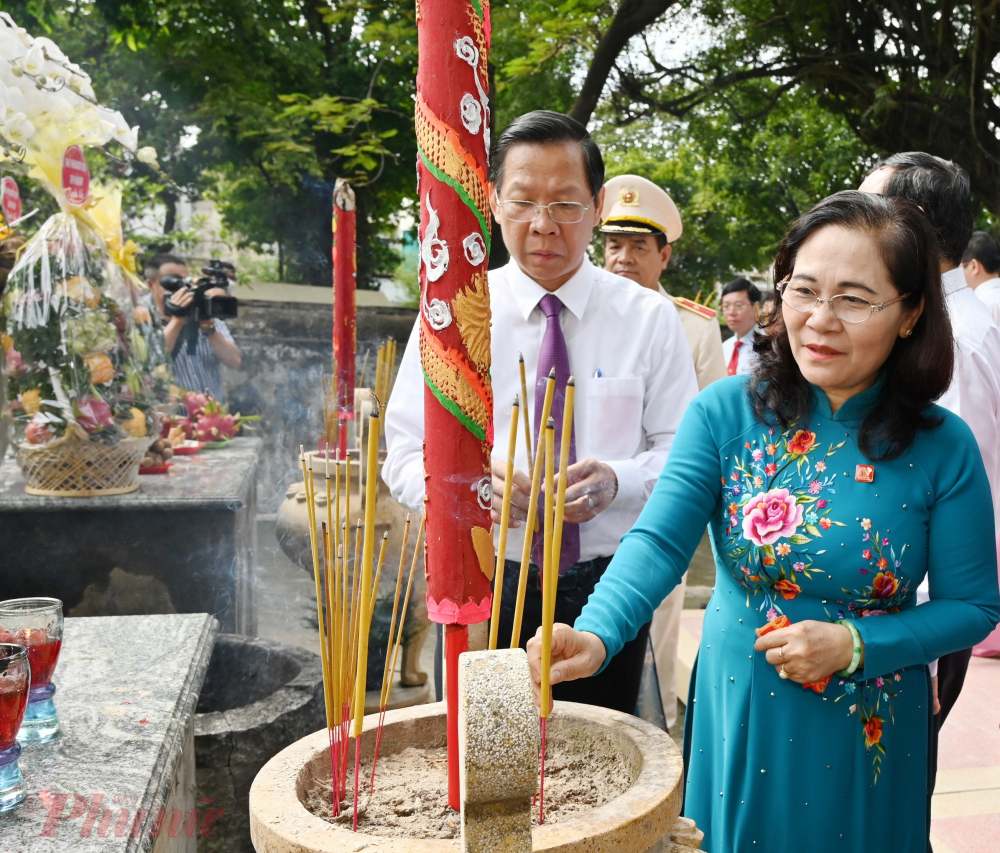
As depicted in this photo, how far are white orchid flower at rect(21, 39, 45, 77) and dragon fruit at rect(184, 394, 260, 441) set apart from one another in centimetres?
190

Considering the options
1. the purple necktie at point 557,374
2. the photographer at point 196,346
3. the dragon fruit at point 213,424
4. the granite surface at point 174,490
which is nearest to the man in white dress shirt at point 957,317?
the purple necktie at point 557,374

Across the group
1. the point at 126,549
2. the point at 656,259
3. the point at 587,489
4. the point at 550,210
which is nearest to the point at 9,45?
the point at 126,549

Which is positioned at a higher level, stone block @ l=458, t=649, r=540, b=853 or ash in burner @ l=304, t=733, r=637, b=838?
stone block @ l=458, t=649, r=540, b=853

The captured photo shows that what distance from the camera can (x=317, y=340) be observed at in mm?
7840

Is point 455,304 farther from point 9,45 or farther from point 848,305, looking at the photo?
point 9,45

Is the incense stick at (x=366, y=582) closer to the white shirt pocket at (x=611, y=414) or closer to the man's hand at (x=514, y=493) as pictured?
the man's hand at (x=514, y=493)

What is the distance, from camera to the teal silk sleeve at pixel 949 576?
4.17ft

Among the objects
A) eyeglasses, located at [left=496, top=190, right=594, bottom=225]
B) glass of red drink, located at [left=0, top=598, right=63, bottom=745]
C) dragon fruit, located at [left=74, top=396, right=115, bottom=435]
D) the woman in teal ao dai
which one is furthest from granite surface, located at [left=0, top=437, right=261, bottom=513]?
the woman in teal ao dai

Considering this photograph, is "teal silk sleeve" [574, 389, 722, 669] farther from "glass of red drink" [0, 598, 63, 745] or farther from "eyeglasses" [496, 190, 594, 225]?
"glass of red drink" [0, 598, 63, 745]

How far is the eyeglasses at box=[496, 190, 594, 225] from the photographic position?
1.77 m

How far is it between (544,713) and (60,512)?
2332mm

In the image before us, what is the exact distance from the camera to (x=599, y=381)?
1.89 metres

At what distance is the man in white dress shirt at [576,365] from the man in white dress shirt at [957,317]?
525 mm

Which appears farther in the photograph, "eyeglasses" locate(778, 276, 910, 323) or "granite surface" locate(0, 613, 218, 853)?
"eyeglasses" locate(778, 276, 910, 323)
